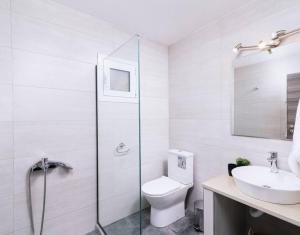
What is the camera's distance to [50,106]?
1.60 meters

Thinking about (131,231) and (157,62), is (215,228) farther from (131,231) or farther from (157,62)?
(157,62)

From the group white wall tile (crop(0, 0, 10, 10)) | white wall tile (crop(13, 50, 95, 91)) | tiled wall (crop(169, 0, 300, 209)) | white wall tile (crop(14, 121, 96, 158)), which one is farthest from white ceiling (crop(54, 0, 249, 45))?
white wall tile (crop(14, 121, 96, 158))

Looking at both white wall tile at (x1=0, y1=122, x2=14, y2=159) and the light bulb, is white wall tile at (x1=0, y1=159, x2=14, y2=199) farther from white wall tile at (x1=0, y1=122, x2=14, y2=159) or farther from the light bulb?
the light bulb

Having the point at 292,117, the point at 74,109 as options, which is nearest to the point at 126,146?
the point at 74,109

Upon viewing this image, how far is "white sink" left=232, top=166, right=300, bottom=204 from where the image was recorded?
105 cm

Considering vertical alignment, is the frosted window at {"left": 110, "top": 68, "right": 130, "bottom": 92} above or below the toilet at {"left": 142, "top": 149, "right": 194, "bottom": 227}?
above

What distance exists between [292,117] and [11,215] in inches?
95.6

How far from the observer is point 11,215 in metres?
1.42

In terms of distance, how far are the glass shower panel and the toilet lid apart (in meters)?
0.23

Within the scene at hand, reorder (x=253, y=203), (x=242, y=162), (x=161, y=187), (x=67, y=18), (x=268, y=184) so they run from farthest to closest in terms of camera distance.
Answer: (x=161, y=187)
(x=67, y=18)
(x=242, y=162)
(x=268, y=184)
(x=253, y=203)

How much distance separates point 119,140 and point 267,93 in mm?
1371

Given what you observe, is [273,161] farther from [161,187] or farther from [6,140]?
[6,140]

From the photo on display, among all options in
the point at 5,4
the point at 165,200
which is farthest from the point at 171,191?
the point at 5,4

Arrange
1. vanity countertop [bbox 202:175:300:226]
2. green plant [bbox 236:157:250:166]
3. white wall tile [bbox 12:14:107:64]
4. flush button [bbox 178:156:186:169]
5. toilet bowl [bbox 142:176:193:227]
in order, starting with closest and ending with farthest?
1. vanity countertop [bbox 202:175:300:226]
2. white wall tile [bbox 12:14:107:64]
3. green plant [bbox 236:157:250:166]
4. toilet bowl [bbox 142:176:193:227]
5. flush button [bbox 178:156:186:169]
